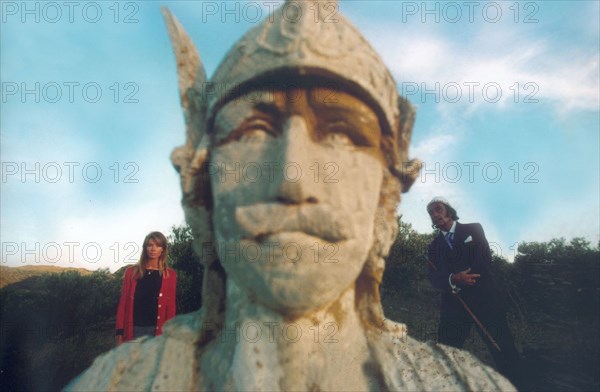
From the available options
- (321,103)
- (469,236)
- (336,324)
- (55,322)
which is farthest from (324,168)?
(55,322)

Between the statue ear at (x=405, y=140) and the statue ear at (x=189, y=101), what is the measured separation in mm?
1203

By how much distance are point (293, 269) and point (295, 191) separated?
370 mm

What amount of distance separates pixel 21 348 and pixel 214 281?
999 centimetres

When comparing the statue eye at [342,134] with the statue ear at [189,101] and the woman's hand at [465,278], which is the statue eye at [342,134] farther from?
the woman's hand at [465,278]

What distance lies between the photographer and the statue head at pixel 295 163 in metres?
2.18

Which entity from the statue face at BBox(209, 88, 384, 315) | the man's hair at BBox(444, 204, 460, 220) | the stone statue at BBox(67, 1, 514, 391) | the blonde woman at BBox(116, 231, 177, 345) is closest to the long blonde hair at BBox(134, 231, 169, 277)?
the blonde woman at BBox(116, 231, 177, 345)

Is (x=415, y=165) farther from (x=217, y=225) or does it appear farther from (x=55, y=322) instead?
(x=55, y=322)

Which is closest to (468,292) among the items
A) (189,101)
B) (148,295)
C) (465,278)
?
(465,278)

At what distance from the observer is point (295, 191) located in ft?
7.10

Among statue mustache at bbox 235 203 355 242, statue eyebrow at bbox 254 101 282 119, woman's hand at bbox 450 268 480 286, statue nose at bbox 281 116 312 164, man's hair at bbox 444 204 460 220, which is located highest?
statue eyebrow at bbox 254 101 282 119

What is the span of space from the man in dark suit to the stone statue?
8.92 feet

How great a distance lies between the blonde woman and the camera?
512 centimetres

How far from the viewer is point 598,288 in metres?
11.1

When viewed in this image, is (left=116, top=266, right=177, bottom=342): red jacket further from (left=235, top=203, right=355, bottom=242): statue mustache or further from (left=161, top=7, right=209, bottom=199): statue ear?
(left=235, top=203, right=355, bottom=242): statue mustache
